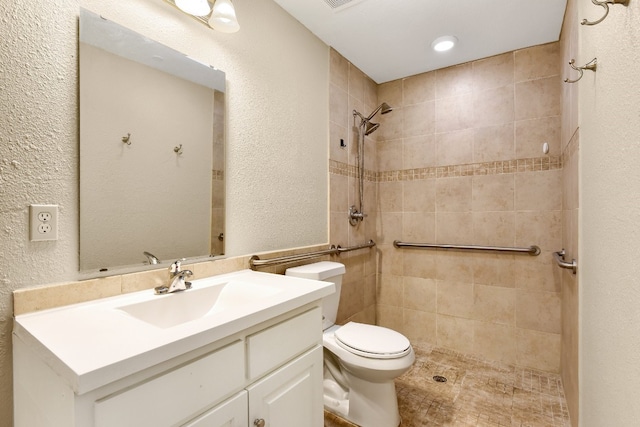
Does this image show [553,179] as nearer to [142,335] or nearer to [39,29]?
[142,335]

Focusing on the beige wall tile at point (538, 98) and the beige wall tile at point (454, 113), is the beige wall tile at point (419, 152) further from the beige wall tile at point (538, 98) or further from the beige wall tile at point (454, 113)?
the beige wall tile at point (538, 98)

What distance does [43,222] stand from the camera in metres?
0.95

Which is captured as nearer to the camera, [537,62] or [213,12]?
[213,12]

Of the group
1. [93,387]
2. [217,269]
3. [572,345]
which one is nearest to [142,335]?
[93,387]

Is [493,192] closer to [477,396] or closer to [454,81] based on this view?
[454,81]

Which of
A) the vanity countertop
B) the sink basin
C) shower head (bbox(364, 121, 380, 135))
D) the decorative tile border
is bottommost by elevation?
the sink basin

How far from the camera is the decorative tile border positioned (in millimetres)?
2191

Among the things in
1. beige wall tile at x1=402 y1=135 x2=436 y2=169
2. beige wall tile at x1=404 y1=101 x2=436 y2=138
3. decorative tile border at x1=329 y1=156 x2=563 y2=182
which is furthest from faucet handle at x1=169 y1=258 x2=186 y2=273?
beige wall tile at x1=404 y1=101 x2=436 y2=138

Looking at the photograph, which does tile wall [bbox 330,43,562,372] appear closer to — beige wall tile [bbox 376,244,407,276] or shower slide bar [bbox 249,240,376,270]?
beige wall tile [bbox 376,244,407,276]

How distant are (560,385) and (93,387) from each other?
2619mm

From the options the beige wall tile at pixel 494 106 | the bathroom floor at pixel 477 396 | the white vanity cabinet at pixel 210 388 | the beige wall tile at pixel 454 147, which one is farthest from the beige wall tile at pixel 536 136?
the white vanity cabinet at pixel 210 388

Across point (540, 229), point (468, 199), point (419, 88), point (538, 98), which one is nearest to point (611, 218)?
point (540, 229)

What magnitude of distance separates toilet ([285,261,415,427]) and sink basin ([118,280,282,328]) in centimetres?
51

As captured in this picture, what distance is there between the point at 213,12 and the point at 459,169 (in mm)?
2041
